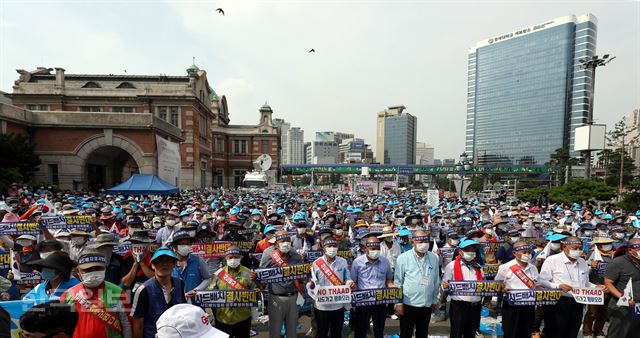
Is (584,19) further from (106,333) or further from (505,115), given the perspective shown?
(106,333)

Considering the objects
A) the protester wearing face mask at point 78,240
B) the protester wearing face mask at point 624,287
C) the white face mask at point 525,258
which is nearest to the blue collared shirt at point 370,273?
the white face mask at point 525,258

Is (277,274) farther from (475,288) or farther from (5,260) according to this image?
(5,260)

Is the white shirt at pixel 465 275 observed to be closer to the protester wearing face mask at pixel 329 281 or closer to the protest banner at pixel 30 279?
the protester wearing face mask at pixel 329 281

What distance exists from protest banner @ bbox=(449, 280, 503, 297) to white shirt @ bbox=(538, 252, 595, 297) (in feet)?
3.33

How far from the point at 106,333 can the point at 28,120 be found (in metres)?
26.1

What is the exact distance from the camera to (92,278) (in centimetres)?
341

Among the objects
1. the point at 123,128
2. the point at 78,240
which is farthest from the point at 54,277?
the point at 123,128

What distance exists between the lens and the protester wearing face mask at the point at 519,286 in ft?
16.4

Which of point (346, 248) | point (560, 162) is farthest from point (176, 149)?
point (560, 162)

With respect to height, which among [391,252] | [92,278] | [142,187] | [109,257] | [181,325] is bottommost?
[391,252]

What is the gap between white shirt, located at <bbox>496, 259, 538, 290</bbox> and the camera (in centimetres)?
499

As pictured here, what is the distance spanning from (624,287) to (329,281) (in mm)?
4488

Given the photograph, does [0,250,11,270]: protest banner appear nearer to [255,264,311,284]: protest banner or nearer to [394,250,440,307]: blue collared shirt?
[255,264,311,284]: protest banner

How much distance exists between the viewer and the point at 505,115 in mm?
114438
